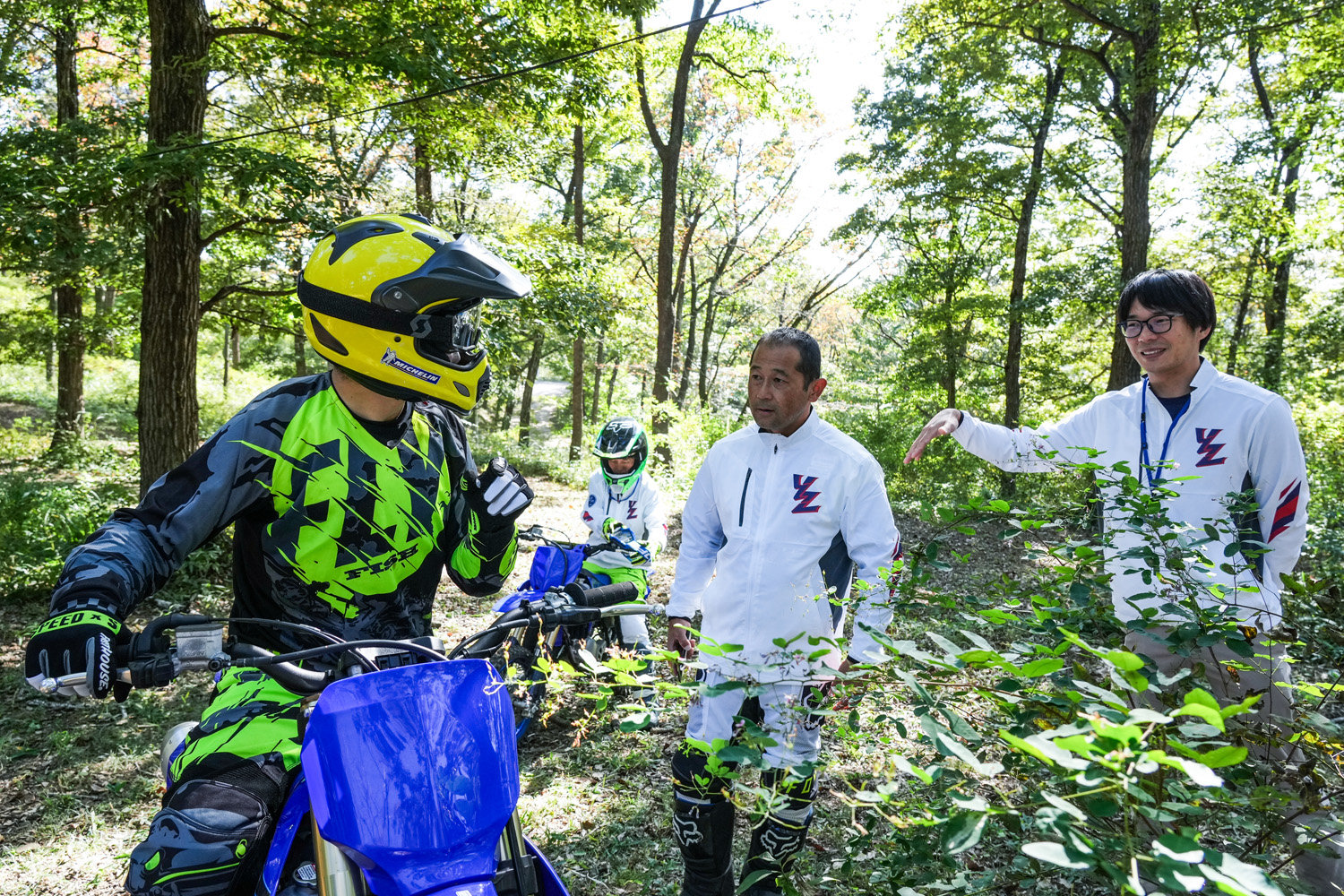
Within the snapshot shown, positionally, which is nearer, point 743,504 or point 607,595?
point 607,595

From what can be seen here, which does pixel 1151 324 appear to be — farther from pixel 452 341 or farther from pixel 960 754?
pixel 452 341

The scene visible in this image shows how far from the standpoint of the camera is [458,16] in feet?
26.8

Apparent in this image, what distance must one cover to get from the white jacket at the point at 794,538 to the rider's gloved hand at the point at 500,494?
3.48ft

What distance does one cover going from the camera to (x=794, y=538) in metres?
3.12

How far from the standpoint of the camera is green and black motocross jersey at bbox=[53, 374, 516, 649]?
2.16m

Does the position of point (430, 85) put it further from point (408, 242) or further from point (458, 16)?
point (408, 242)

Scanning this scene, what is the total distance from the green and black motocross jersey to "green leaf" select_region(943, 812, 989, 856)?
1752 mm

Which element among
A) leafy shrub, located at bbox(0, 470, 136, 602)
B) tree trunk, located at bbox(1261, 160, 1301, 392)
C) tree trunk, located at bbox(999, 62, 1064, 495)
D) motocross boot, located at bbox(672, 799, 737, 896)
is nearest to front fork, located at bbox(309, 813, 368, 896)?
motocross boot, located at bbox(672, 799, 737, 896)

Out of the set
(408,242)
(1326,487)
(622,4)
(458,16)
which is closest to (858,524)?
(408,242)

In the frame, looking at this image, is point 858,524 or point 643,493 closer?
A: point 858,524

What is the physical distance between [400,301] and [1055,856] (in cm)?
207

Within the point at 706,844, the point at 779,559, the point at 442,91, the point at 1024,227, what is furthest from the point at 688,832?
the point at 1024,227

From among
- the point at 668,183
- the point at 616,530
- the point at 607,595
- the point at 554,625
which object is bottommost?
the point at 554,625

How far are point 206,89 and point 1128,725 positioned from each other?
9092mm
